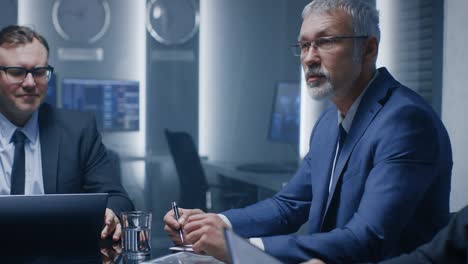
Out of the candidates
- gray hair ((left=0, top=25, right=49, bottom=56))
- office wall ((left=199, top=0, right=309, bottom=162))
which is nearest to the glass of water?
gray hair ((left=0, top=25, right=49, bottom=56))

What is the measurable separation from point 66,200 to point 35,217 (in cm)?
9

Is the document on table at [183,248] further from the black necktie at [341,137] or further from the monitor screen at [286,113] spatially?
the monitor screen at [286,113]

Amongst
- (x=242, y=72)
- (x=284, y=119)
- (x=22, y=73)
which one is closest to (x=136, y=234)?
(x=22, y=73)

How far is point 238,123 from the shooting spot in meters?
5.67

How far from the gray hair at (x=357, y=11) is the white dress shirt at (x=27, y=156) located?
121 cm

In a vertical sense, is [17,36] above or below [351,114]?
above

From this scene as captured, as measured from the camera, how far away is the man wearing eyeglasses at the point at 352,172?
1627 mm

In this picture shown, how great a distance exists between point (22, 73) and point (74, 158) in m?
0.40

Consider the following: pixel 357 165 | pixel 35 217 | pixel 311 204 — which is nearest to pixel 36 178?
pixel 35 217

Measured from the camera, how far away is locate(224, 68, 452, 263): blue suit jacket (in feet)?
5.34

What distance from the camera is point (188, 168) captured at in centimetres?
485

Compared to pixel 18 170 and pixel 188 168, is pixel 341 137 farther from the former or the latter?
pixel 188 168

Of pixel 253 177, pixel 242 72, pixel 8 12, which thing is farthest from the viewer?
pixel 242 72

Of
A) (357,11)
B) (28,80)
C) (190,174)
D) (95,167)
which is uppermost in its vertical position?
(357,11)
